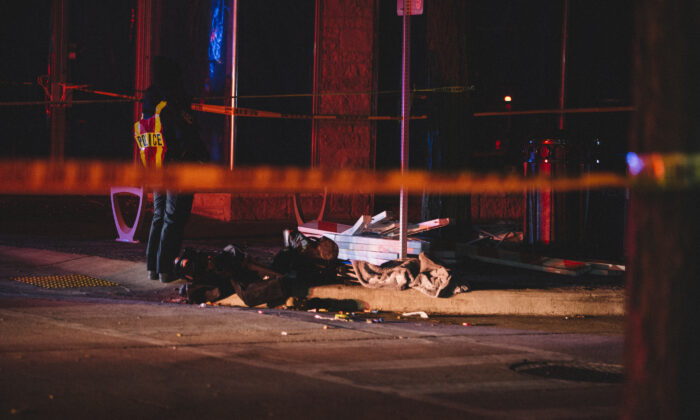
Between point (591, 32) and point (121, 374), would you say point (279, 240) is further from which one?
point (591, 32)

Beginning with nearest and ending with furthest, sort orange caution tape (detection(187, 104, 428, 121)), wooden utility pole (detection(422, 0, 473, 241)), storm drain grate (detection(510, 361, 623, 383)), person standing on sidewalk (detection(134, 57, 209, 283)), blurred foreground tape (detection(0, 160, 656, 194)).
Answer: storm drain grate (detection(510, 361, 623, 383))
blurred foreground tape (detection(0, 160, 656, 194))
person standing on sidewalk (detection(134, 57, 209, 283))
wooden utility pole (detection(422, 0, 473, 241))
orange caution tape (detection(187, 104, 428, 121))

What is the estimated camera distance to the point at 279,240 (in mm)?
12547

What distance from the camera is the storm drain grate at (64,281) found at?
28.3 ft

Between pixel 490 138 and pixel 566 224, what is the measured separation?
862 centimetres

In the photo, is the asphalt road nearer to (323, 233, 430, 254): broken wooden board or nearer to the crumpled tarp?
the crumpled tarp

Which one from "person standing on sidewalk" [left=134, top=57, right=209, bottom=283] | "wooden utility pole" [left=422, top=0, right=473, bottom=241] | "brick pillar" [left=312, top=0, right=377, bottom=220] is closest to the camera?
"person standing on sidewalk" [left=134, top=57, right=209, bottom=283]

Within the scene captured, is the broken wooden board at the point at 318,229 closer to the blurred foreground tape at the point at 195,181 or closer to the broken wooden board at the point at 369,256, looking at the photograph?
the broken wooden board at the point at 369,256

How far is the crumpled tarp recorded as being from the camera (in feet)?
25.7

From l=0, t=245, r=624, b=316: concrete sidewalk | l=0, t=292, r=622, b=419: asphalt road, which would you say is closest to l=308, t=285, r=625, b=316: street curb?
l=0, t=245, r=624, b=316: concrete sidewalk

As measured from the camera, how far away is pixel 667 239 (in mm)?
2959

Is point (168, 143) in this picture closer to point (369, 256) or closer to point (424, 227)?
point (369, 256)

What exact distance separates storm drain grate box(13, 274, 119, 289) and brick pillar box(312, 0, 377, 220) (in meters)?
7.35

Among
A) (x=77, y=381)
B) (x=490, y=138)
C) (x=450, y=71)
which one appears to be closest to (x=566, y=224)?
(x=450, y=71)

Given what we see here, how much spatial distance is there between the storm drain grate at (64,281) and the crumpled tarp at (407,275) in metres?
2.53
